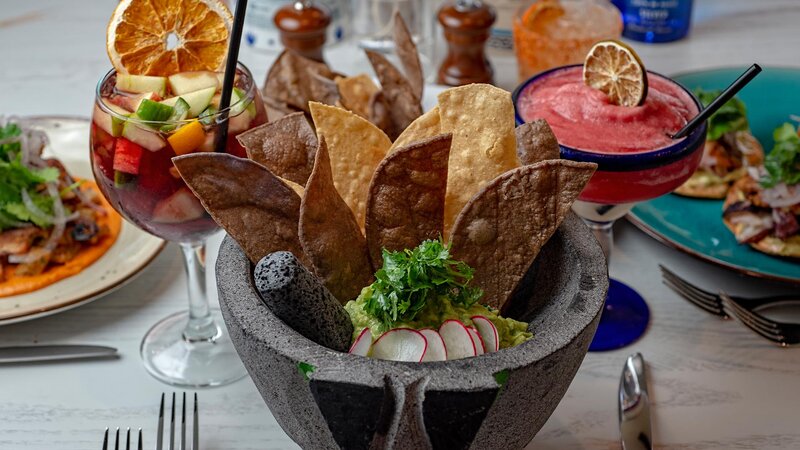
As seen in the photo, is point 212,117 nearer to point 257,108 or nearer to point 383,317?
point 257,108

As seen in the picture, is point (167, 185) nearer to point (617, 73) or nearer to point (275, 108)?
point (275, 108)

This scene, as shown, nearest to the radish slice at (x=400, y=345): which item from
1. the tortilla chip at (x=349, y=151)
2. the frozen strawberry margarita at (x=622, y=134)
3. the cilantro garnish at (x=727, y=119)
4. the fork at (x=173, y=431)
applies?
the tortilla chip at (x=349, y=151)

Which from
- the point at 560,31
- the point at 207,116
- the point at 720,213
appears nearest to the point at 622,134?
the point at 720,213

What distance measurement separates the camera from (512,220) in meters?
1.07

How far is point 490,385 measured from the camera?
892 mm

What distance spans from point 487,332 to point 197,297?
1.95ft

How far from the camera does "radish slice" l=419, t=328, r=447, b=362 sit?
0.98 m

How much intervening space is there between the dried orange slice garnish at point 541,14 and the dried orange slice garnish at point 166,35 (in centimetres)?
104

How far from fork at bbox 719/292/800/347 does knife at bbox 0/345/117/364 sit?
988 mm

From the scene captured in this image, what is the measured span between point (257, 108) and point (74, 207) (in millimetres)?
516

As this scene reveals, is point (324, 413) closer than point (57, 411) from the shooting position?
Yes

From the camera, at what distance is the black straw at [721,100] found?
4.08ft

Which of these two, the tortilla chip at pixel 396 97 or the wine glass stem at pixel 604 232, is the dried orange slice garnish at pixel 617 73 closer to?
the wine glass stem at pixel 604 232

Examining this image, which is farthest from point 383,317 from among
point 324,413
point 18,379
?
point 18,379
